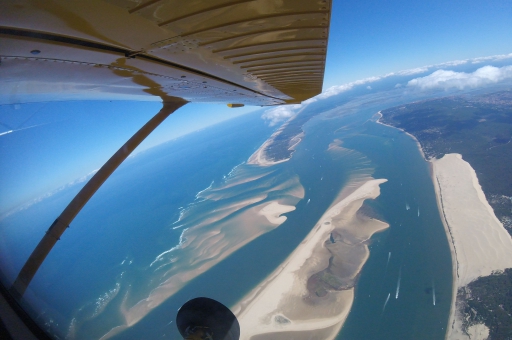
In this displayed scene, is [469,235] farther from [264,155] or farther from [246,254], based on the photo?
[264,155]

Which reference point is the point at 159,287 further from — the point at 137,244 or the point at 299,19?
the point at 299,19

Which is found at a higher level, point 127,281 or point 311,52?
point 311,52

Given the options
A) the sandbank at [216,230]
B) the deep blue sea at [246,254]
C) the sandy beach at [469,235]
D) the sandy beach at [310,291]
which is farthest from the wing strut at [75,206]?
the sandy beach at [469,235]

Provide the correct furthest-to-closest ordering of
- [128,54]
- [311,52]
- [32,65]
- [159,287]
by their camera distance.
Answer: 1. [159,287]
2. [311,52]
3. [128,54]
4. [32,65]

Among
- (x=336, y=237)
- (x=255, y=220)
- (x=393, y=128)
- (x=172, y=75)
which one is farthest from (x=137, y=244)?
(x=393, y=128)

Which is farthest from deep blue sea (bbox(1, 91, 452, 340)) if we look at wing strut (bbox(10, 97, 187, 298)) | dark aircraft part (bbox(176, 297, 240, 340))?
dark aircraft part (bbox(176, 297, 240, 340))

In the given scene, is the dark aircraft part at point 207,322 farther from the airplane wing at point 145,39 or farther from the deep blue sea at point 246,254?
the airplane wing at point 145,39
